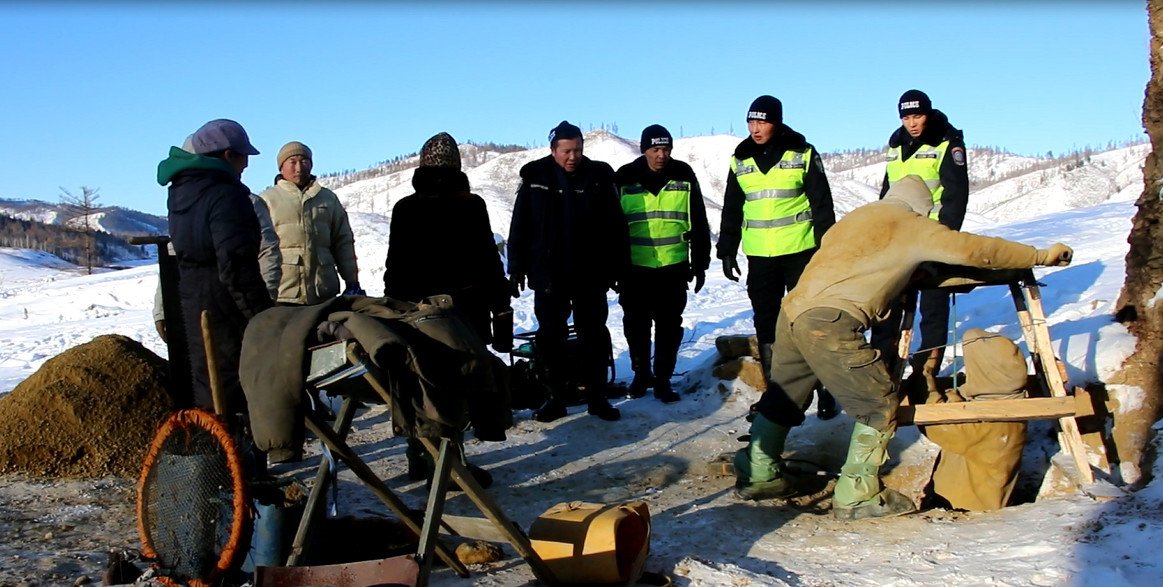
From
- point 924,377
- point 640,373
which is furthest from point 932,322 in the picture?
point 640,373

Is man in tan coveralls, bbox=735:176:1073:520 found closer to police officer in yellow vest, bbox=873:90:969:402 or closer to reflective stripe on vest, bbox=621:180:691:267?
police officer in yellow vest, bbox=873:90:969:402

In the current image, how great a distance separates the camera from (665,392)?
714 cm

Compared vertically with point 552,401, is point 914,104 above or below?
above

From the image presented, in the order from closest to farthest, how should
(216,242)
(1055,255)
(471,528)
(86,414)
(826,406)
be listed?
(471,528) → (216,242) → (1055,255) → (86,414) → (826,406)

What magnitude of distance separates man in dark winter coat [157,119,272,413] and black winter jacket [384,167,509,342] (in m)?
0.95

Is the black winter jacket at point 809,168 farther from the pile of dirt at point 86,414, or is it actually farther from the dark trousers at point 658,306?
the pile of dirt at point 86,414

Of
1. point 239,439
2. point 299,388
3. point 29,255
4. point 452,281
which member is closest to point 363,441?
point 452,281

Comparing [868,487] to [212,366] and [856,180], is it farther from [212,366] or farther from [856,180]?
[856,180]

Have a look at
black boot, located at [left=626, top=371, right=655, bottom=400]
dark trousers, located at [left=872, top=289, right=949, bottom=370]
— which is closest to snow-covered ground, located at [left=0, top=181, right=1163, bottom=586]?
black boot, located at [left=626, top=371, right=655, bottom=400]

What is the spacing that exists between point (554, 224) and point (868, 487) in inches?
110

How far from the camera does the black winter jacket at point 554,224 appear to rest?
6473 millimetres

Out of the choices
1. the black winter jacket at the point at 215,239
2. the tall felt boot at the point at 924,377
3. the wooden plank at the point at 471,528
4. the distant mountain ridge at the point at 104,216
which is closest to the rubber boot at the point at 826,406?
Result: the tall felt boot at the point at 924,377

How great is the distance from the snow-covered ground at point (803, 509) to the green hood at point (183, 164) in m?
1.78

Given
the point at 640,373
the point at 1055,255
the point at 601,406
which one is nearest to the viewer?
the point at 1055,255
